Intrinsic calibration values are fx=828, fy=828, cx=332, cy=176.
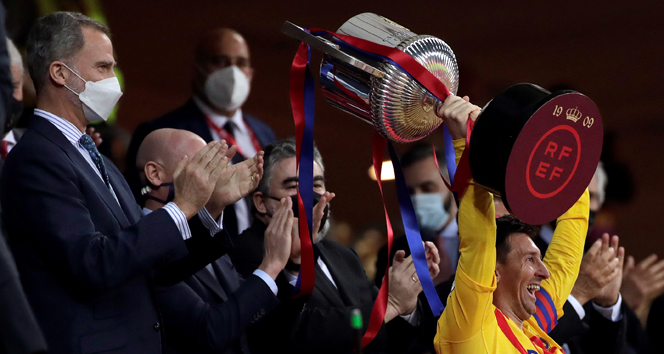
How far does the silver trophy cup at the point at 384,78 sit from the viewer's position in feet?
6.56

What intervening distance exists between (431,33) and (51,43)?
4555mm

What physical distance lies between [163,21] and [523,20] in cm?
275

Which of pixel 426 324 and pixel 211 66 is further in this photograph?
pixel 211 66

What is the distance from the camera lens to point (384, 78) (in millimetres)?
1983

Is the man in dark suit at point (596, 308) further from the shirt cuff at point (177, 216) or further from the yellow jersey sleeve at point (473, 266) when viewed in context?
the shirt cuff at point (177, 216)

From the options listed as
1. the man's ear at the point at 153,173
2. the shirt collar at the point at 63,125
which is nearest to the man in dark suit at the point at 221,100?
the man's ear at the point at 153,173

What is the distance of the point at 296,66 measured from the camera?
219 cm

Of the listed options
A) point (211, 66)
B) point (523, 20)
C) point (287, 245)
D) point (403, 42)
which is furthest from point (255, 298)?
point (523, 20)

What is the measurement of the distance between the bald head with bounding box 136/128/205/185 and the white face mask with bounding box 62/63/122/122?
0.44 metres

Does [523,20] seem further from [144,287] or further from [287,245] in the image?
[144,287]

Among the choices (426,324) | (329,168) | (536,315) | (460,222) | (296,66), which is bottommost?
(329,168)

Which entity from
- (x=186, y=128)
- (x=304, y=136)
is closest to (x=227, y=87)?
(x=186, y=128)

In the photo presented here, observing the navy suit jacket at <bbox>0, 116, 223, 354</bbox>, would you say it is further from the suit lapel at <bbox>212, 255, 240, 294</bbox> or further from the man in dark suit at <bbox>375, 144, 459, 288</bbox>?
the man in dark suit at <bbox>375, 144, 459, 288</bbox>

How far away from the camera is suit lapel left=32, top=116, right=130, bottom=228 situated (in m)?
1.98
